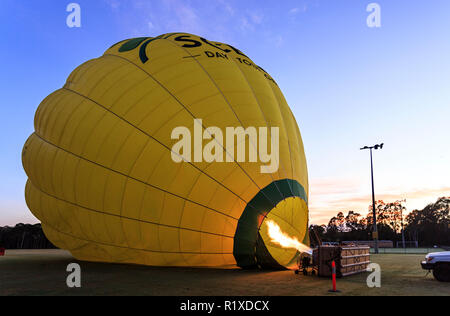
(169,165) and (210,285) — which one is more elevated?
(169,165)

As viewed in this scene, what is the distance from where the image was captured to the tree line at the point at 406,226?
78.2m

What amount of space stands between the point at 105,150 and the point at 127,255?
316 centimetres

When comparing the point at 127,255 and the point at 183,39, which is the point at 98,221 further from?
the point at 183,39

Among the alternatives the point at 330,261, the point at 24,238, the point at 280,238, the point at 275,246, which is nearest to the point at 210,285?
the point at 275,246

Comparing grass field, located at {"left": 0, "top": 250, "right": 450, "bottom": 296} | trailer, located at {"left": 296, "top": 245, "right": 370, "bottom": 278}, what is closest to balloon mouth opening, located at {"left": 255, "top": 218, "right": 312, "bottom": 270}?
grass field, located at {"left": 0, "top": 250, "right": 450, "bottom": 296}

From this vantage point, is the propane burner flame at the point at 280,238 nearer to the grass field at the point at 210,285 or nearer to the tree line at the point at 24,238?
the grass field at the point at 210,285

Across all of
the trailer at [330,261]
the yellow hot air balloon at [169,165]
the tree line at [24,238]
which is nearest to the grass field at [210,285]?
the trailer at [330,261]

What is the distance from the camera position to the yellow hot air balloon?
8.66 meters

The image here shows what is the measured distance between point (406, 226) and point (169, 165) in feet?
323

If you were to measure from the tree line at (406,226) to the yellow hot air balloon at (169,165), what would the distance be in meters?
69.6

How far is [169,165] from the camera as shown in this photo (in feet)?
28.1

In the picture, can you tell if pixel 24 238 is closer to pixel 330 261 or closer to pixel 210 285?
pixel 210 285

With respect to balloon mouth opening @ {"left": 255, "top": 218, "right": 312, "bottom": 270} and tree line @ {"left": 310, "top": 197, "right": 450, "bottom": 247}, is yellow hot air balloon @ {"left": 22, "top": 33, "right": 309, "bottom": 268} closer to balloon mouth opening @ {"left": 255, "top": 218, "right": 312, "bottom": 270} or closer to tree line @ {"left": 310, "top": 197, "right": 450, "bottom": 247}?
balloon mouth opening @ {"left": 255, "top": 218, "right": 312, "bottom": 270}
